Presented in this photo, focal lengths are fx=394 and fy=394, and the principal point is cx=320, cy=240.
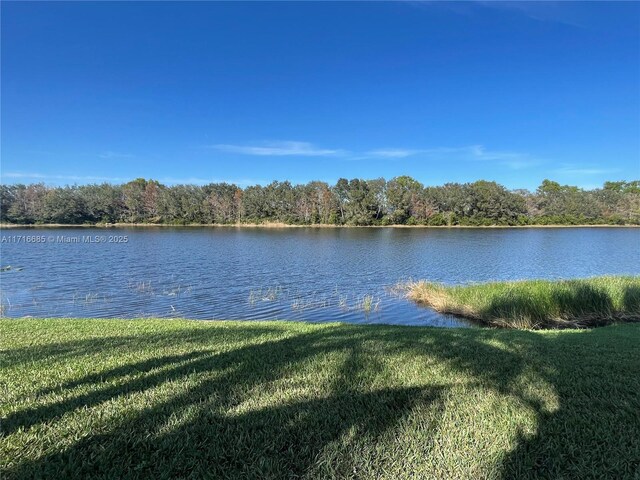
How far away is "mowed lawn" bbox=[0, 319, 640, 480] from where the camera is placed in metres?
2.91

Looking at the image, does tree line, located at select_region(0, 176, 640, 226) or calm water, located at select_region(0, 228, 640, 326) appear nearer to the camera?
calm water, located at select_region(0, 228, 640, 326)

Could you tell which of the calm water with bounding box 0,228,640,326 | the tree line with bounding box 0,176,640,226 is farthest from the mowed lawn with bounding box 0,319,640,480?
the tree line with bounding box 0,176,640,226

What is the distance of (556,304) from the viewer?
1498 centimetres

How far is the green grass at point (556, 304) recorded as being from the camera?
48.3ft

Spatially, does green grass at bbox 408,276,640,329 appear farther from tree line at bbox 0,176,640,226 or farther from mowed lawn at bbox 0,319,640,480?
tree line at bbox 0,176,640,226

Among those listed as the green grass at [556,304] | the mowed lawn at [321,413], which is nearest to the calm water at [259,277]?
the green grass at [556,304]

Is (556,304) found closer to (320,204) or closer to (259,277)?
(259,277)

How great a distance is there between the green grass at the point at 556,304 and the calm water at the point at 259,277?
1456 millimetres

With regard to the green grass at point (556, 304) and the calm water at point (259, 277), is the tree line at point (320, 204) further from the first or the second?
the green grass at point (556, 304)

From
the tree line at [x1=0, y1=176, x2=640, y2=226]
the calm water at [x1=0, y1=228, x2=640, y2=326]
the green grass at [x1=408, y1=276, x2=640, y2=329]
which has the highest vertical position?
the tree line at [x1=0, y1=176, x2=640, y2=226]

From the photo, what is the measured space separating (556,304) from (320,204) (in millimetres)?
Answer: 89358

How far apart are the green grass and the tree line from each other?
80.9 m

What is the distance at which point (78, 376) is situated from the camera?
14.8 feet

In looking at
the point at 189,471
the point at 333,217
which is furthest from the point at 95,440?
the point at 333,217
